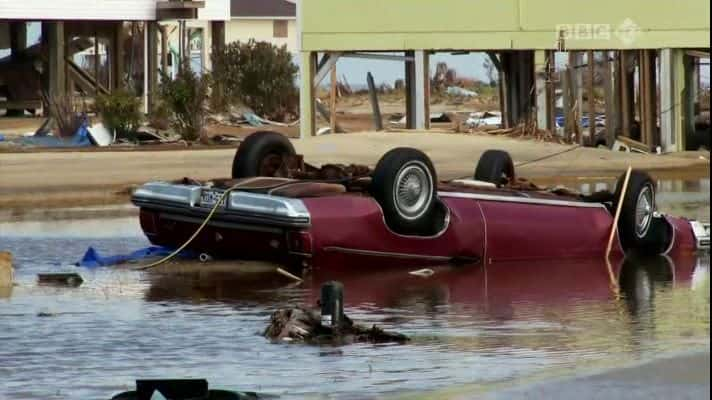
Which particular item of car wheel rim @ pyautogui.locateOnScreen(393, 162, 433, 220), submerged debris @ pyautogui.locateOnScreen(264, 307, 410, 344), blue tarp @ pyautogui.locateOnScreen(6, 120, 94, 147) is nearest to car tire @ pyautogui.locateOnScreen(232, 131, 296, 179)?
car wheel rim @ pyautogui.locateOnScreen(393, 162, 433, 220)

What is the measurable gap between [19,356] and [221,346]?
1282mm

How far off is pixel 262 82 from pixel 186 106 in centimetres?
1656

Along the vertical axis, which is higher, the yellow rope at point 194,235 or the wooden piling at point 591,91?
the wooden piling at point 591,91

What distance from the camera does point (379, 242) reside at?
54.7ft

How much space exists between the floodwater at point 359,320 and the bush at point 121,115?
20196mm

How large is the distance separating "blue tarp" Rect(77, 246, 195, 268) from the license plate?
96 centimetres

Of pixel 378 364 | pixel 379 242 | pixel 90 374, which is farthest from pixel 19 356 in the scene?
→ pixel 379 242

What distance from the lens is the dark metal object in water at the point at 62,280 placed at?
1591 cm

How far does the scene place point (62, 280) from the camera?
16016mm

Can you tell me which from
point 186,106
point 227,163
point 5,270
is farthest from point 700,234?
point 186,106

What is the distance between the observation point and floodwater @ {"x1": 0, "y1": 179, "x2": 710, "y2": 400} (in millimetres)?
10805

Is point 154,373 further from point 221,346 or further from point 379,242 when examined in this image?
point 379,242

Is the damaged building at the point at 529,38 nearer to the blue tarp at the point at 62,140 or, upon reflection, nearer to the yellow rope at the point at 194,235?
the blue tarp at the point at 62,140

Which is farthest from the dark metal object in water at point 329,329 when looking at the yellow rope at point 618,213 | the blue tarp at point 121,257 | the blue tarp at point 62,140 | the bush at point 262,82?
the bush at point 262,82
